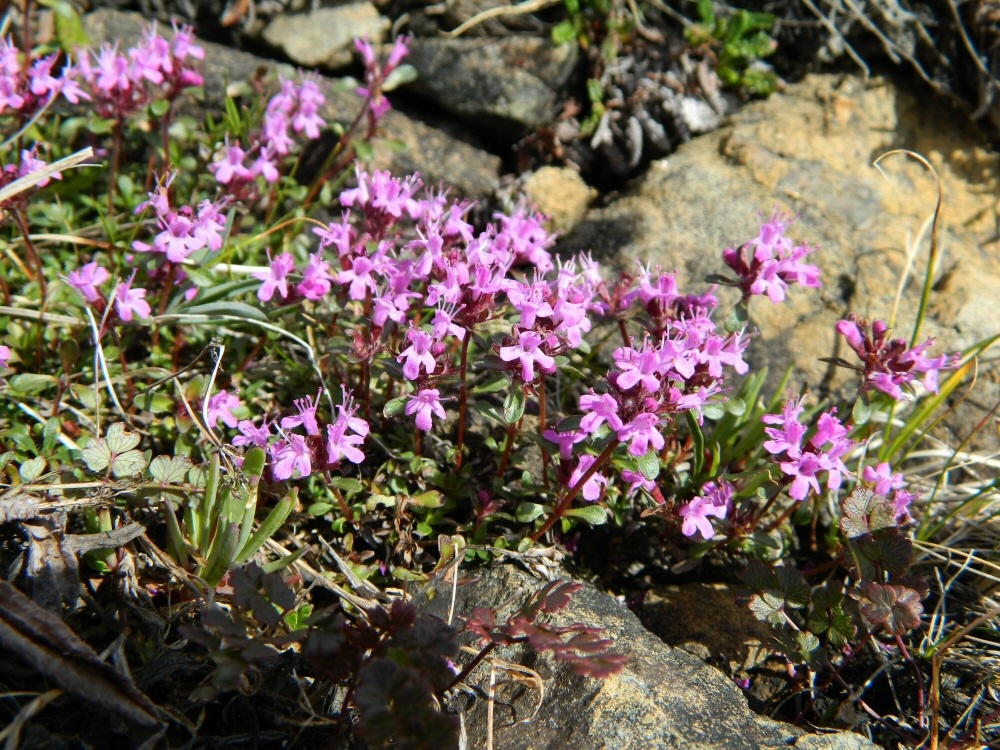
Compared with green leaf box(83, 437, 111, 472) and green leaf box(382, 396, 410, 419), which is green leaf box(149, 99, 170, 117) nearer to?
green leaf box(83, 437, 111, 472)

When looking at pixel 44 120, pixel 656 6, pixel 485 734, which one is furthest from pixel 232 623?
pixel 656 6

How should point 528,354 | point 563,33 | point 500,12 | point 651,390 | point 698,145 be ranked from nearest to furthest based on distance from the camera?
1. point 651,390
2. point 528,354
3. point 698,145
4. point 563,33
5. point 500,12

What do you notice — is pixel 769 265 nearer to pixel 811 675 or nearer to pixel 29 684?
pixel 811 675

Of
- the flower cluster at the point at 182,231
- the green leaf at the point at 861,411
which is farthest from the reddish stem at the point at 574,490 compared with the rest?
the flower cluster at the point at 182,231

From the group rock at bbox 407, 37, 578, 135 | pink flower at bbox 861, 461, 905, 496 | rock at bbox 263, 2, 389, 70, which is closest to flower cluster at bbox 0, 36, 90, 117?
rock at bbox 263, 2, 389, 70

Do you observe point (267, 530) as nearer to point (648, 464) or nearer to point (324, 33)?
point (648, 464)

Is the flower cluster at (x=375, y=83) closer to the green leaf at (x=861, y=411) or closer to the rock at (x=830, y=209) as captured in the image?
the rock at (x=830, y=209)

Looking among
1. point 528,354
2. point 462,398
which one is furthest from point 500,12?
point 528,354
